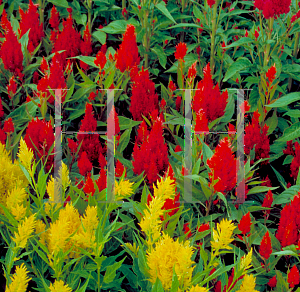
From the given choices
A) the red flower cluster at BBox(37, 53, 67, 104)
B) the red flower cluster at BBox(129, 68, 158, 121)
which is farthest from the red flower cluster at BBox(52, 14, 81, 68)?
the red flower cluster at BBox(129, 68, 158, 121)

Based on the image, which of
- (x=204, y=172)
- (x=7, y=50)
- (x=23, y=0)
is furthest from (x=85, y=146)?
(x=23, y=0)

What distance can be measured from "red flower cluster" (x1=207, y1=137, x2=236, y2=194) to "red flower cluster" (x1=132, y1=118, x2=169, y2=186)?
19cm

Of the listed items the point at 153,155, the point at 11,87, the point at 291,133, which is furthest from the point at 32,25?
the point at 291,133

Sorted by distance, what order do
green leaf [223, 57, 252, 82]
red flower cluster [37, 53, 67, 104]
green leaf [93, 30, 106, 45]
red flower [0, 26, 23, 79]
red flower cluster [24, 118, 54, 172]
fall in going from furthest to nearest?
green leaf [93, 30, 106, 45] < green leaf [223, 57, 252, 82] < red flower [0, 26, 23, 79] < red flower cluster [37, 53, 67, 104] < red flower cluster [24, 118, 54, 172]

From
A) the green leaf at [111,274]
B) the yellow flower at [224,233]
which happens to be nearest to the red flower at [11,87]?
the green leaf at [111,274]

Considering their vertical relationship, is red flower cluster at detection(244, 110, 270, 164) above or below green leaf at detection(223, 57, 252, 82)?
below

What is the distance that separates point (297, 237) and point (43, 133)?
A: 1012 mm

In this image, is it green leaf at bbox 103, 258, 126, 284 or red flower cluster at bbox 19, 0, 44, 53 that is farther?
red flower cluster at bbox 19, 0, 44, 53

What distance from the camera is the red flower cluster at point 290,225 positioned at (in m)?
1.20

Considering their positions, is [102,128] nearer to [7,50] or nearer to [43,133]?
[43,133]

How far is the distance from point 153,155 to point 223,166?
260 mm

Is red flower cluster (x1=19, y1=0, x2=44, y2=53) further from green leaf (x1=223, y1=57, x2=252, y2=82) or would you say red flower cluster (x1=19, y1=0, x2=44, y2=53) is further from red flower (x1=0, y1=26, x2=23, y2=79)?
green leaf (x1=223, y1=57, x2=252, y2=82)

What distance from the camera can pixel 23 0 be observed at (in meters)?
3.21

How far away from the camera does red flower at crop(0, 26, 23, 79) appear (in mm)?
2064
